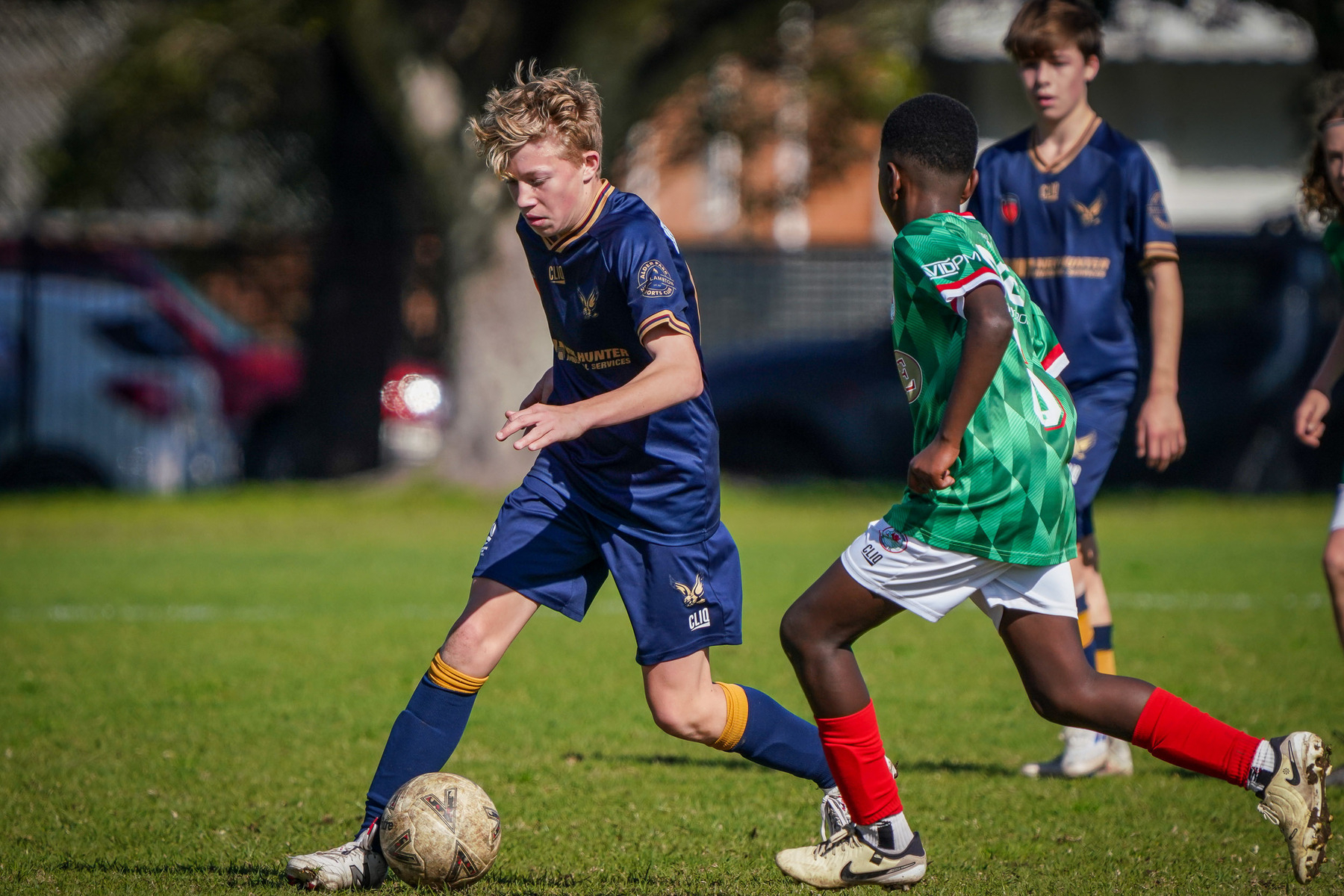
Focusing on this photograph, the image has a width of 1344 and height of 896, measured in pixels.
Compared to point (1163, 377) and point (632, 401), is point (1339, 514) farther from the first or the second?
point (632, 401)

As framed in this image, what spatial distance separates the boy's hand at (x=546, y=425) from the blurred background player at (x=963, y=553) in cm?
72

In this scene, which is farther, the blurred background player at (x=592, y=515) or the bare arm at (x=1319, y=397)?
the bare arm at (x=1319, y=397)

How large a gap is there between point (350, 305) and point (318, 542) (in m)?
5.40

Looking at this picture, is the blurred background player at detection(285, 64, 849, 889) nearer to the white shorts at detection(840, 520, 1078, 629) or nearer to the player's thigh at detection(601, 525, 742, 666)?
the player's thigh at detection(601, 525, 742, 666)

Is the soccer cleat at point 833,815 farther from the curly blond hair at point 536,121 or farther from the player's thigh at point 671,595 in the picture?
the curly blond hair at point 536,121

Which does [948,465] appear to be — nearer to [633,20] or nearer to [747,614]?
[747,614]

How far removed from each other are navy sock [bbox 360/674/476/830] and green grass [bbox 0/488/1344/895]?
1.16 ft

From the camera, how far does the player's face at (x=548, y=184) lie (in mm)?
3703

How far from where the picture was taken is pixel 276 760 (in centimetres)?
520

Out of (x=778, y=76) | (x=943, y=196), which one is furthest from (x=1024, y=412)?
(x=778, y=76)

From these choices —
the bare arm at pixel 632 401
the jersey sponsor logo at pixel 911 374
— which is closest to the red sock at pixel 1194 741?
the jersey sponsor logo at pixel 911 374

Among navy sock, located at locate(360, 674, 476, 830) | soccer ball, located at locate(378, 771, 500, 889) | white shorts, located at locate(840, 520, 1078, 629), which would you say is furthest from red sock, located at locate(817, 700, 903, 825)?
navy sock, located at locate(360, 674, 476, 830)

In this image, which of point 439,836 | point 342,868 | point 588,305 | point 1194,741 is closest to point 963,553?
point 1194,741

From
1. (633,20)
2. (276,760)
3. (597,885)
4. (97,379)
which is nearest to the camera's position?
(597,885)
